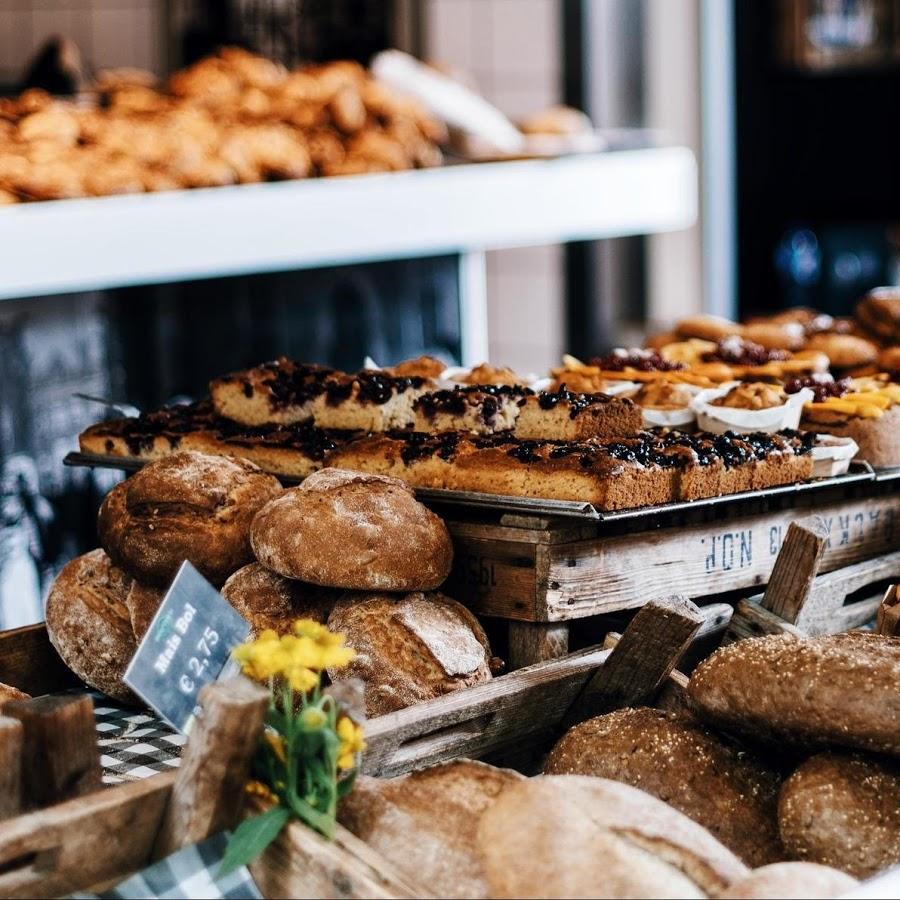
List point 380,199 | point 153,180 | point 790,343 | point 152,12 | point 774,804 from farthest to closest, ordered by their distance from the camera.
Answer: point 152,12 < point 380,199 < point 153,180 < point 790,343 < point 774,804

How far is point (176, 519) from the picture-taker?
91.2 inches

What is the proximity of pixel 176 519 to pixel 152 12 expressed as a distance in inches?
233

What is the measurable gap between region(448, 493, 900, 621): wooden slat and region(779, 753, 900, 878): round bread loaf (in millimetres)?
579

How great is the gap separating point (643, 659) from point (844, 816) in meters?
0.45

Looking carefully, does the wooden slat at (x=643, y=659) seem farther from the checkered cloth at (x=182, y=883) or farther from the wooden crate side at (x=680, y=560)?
the checkered cloth at (x=182, y=883)

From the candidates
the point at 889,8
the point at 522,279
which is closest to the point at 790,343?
the point at 522,279

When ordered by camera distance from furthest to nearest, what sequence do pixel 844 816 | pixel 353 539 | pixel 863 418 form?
pixel 863 418 → pixel 353 539 → pixel 844 816

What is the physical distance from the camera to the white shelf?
4156 millimetres

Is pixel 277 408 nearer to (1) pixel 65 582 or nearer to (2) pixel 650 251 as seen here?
(1) pixel 65 582

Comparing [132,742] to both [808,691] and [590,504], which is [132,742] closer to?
[590,504]

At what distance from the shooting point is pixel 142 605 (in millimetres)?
2334

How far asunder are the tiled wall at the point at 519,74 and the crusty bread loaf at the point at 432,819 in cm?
640

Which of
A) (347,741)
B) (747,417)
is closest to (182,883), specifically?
(347,741)

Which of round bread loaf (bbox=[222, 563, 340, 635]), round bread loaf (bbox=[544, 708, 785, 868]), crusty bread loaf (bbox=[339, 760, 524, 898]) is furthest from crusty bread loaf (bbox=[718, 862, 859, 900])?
round bread loaf (bbox=[222, 563, 340, 635])
